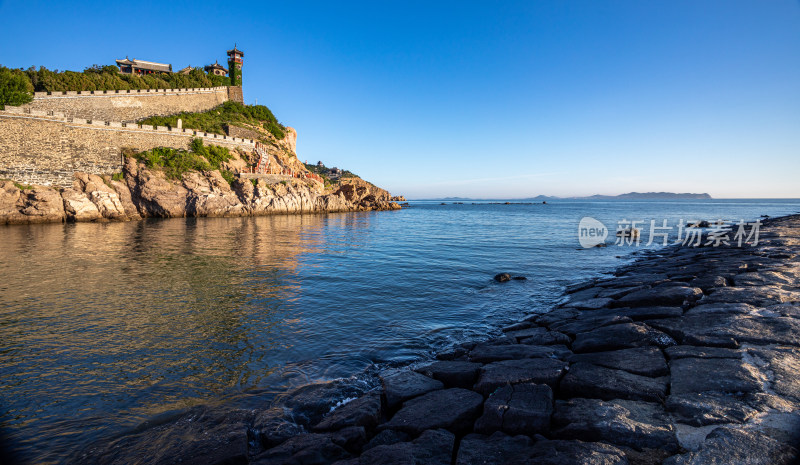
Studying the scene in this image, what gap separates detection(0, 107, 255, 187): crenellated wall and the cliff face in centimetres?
166

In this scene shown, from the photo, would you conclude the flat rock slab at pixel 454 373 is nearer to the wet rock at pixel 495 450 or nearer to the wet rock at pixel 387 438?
the wet rock at pixel 387 438

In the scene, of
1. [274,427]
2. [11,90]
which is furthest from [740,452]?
[11,90]

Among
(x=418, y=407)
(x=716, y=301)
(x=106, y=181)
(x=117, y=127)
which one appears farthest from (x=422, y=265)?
(x=117, y=127)

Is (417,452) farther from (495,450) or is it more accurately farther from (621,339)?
(621,339)

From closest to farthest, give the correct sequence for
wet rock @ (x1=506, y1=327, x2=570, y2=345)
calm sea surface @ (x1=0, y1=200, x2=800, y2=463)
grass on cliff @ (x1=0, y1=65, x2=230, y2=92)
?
calm sea surface @ (x1=0, y1=200, x2=800, y2=463) < wet rock @ (x1=506, y1=327, x2=570, y2=345) < grass on cliff @ (x1=0, y1=65, x2=230, y2=92)

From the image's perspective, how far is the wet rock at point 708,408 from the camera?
3.54 meters

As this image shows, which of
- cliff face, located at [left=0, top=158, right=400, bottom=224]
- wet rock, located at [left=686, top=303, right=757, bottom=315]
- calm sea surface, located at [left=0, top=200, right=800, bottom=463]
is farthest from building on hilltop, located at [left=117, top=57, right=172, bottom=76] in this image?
wet rock, located at [left=686, top=303, right=757, bottom=315]

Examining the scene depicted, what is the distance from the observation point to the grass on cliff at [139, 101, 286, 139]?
172 feet

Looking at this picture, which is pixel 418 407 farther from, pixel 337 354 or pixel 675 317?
pixel 675 317

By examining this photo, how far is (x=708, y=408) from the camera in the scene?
3.71 m

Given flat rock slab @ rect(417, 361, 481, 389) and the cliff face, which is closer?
flat rock slab @ rect(417, 361, 481, 389)

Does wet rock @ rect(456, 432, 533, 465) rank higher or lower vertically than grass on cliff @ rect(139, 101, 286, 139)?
lower

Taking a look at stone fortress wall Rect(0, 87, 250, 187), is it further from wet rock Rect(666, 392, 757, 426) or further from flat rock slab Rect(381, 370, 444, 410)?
wet rock Rect(666, 392, 757, 426)

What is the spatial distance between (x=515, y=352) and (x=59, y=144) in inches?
1938
